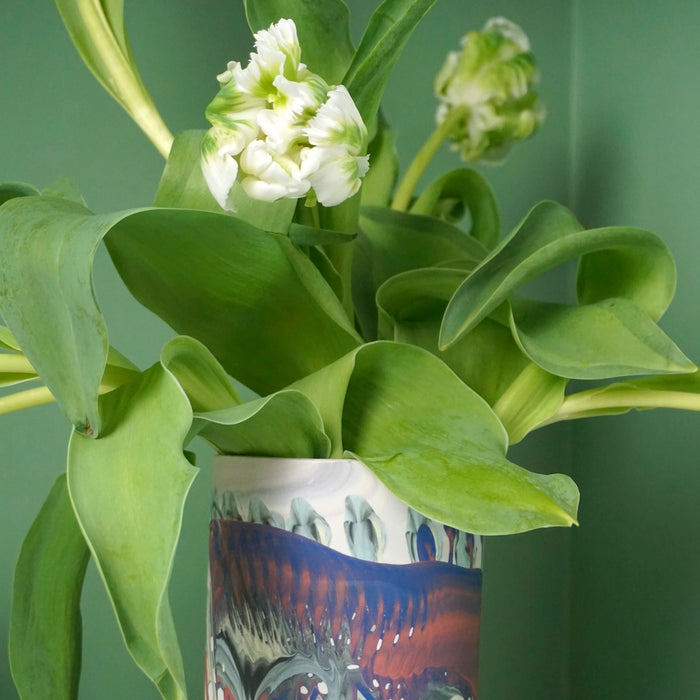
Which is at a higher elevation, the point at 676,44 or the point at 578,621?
the point at 676,44

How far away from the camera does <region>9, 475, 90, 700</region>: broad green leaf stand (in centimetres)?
55

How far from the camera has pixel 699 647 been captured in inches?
28.4

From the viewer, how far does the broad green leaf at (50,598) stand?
0.55 m

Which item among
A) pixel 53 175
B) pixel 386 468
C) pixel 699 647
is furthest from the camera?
pixel 53 175

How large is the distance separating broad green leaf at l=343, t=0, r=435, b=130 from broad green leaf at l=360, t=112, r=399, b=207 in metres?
0.17

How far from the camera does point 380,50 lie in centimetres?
→ 48

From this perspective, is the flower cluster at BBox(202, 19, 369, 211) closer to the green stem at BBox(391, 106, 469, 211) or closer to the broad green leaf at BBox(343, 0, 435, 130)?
the broad green leaf at BBox(343, 0, 435, 130)

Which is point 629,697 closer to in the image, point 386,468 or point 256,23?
point 386,468

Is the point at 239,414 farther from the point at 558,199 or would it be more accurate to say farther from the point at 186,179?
the point at 558,199

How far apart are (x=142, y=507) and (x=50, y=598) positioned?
0.21 metres

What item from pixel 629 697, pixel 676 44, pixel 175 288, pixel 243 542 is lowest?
pixel 629 697

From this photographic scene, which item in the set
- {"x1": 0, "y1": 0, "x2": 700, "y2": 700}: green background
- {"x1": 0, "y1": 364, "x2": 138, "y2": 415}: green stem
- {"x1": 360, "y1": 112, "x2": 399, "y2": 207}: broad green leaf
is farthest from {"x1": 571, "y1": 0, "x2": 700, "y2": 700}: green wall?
{"x1": 0, "y1": 364, "x2": 138, "y2": 415}: green stem

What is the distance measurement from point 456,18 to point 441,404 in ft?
2.02

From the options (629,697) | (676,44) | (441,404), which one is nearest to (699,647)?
(629,697)
